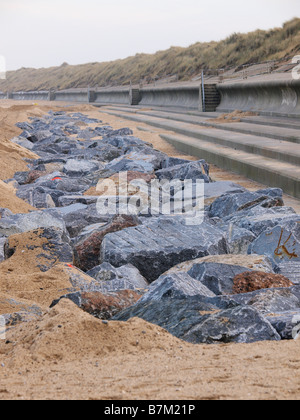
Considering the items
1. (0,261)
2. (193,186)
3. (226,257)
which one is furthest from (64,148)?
(226,257)

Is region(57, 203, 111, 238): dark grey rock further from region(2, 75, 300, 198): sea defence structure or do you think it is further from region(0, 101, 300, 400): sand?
region(0, 101, 300, 400): sand

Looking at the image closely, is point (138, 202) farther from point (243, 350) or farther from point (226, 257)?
point (243, 350)

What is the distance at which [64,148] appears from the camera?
50.5 ft

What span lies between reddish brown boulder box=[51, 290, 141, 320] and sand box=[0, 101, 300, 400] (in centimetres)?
21

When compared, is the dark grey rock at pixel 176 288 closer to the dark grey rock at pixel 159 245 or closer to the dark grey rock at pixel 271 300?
the dark grey rock at pixel 271 300

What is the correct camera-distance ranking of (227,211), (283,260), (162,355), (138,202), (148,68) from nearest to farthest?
(162,355) → (283,260) → (227,211) → (138,202) → (148,68)

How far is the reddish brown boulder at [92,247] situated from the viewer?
589 cm

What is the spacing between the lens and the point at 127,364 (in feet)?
9.43

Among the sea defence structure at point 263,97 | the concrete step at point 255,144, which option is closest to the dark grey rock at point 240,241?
the concrete step at point 255,144

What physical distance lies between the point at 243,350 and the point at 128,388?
803 mm

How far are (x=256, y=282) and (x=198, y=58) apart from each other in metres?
52.9

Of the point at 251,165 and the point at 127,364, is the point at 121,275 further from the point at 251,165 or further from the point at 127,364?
the point at 251,165

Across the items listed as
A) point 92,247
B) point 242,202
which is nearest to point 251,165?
point 242,202

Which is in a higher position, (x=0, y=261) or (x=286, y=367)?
(x=286, y=367)
